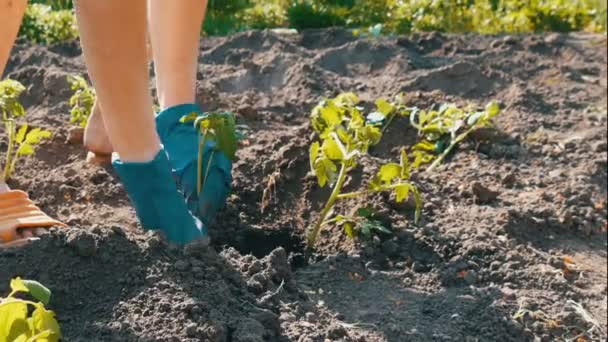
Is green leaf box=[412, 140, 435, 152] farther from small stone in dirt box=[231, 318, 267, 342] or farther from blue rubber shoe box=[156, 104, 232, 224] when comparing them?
small stone in dirt box=[231, 318, 267, 342]

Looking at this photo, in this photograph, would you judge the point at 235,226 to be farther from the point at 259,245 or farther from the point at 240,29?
the point at 240,29

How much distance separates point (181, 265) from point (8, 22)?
0.90 m

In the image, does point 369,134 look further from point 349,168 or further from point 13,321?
point 13,321

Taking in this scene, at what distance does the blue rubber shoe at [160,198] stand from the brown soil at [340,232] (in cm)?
8

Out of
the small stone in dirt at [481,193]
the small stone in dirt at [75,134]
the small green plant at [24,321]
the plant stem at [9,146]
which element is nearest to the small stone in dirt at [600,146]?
the small stone in dirt at [481,193]

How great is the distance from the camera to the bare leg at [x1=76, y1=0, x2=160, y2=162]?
7.23 ft

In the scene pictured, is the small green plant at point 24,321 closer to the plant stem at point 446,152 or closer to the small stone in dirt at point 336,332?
the small stone in dirt at point 336,332

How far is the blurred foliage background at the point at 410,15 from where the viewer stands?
5.72 metres

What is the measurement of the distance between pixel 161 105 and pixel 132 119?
0.53 m

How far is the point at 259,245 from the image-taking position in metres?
2.90

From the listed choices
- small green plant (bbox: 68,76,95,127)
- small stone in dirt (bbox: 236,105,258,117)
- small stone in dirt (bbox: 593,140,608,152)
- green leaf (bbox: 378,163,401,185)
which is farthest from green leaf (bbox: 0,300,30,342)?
small stone in dirt (bbox: 593,140,608,152)

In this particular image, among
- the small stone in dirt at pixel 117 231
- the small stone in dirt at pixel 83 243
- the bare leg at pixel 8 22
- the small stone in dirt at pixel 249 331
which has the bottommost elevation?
the small stone in dirt at pixel 249 331

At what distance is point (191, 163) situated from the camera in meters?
2.74

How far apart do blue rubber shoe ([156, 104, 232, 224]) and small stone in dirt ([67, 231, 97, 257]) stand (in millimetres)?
555
